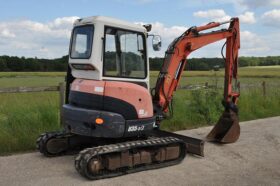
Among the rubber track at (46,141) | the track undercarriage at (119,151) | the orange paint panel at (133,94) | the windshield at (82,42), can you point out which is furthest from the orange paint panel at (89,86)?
the rubber track at (46,141)

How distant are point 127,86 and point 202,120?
599 cm

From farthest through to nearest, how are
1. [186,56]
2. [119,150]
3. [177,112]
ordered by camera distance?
[177,112] < [186,56] < [119,150]

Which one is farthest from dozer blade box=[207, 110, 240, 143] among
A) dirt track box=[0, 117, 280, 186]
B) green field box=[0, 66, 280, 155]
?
green field box=[0, 66, 280, 155]

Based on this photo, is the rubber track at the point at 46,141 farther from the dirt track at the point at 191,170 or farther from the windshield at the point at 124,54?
the windshield at the point at 124,54

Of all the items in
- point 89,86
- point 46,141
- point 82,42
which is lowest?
point 46,141

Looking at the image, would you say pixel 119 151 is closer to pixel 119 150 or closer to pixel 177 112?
pixel 119 150

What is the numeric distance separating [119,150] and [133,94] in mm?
1019

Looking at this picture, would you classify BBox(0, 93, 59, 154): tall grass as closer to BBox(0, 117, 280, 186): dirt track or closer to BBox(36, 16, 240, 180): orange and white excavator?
BBox(0, 117, 280, 186): dirt track

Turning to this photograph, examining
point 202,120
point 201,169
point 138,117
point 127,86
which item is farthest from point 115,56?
point 202,120

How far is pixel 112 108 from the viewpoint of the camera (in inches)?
286

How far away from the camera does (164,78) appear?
877 centimetres

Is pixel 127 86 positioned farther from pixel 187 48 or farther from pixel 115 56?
pixel 187 48

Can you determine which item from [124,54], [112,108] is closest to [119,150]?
[112,108]

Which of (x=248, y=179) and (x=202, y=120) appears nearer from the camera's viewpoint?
(x=248, y=179)
